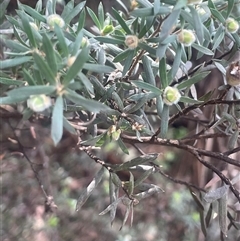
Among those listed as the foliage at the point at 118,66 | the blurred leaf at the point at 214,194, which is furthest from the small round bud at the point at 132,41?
the blurred leaf at the point at 214,194

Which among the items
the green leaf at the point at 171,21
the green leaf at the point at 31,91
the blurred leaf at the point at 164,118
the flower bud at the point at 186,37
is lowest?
the blurred leaf at the point at 164,118

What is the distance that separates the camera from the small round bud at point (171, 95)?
16.9 inches

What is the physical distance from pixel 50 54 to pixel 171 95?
0.49 feet

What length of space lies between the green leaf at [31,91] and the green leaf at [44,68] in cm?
1

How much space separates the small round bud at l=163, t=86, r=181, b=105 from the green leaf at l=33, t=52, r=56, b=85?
0.14 metres

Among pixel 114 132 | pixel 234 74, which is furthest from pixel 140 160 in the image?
pixel 234 74

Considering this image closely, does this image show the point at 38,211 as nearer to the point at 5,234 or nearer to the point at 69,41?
the point at 5,234

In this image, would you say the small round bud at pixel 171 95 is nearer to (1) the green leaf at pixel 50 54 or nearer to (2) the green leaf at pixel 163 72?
(2) the green leaf at pixel 163 72

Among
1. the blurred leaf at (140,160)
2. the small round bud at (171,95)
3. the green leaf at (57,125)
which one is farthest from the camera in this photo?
the blurred leaf at (140,160)

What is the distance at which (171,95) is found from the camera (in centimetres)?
43

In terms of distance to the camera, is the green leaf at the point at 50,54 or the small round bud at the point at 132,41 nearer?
the green leaf at the point at 50,54

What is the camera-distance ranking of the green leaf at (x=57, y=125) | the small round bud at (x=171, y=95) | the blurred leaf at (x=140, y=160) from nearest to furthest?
the green leaf at (x=57, y=125) < the small round bud at (x=171, y=95) < the blurred leaf at (x=140, y=160)

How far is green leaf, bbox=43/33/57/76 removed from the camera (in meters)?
0.34

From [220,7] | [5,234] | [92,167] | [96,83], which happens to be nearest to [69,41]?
[96,83]
